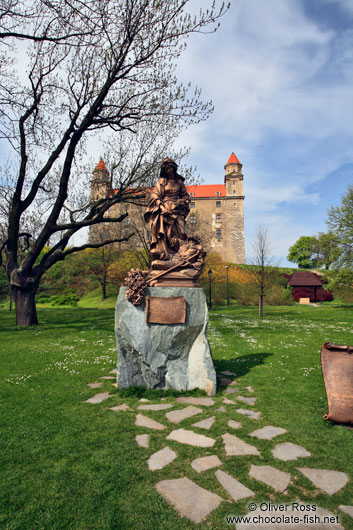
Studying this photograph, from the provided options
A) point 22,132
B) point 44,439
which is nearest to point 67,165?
point 22,132

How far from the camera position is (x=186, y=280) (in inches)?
266

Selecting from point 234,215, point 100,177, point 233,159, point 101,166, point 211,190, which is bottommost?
point 100,177

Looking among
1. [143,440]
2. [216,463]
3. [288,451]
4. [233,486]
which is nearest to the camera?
[233,486]

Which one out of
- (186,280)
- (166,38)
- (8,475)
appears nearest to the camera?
(8,475)

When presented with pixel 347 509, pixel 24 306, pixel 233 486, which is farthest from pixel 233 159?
pixel 347 509

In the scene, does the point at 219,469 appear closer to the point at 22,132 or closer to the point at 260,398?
the point at 260,398

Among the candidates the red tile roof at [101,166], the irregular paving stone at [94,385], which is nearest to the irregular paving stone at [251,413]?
the irregular paving stone at [94,385]

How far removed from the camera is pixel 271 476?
3.42 metres

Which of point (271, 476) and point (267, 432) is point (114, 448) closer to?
point (271, 476)

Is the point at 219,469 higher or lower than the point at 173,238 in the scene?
lower

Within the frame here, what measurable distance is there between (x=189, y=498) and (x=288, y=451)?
1.66 metres

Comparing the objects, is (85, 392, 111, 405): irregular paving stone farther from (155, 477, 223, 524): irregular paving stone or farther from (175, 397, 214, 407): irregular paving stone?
(155, 477, 223, 524): irregular paving stone

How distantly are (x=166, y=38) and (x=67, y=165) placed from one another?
7.80 m

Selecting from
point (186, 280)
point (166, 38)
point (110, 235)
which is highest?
point (166, 38)
